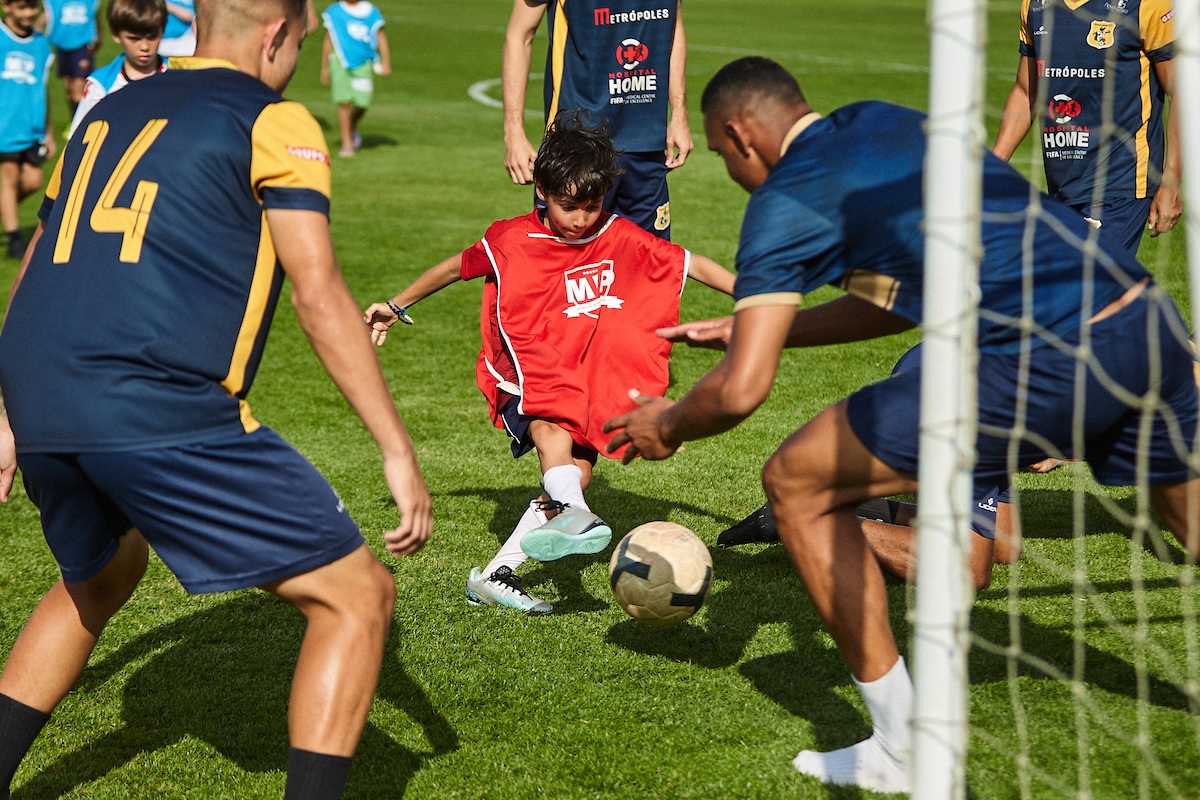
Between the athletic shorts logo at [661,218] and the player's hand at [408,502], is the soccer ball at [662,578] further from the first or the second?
the athletic shorts logo at [661,218]

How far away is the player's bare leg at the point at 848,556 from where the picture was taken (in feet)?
10.3

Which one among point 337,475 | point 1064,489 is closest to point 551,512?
point 337,475

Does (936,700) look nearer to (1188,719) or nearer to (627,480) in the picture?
(1188,719)

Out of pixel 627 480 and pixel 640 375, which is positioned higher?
pixel 640 375

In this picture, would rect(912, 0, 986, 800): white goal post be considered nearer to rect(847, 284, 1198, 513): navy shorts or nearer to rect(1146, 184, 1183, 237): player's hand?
rect(847, 284, 1198, 513): navy shorts

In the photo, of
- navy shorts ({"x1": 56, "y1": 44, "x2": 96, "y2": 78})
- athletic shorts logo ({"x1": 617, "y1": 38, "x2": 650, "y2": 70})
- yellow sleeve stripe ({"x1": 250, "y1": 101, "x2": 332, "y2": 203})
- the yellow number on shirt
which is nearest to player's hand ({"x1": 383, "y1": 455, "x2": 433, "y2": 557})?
yellow sleeve stripe ({"x1": 250, "y1": 101, "x2": 332, "y2": 203})

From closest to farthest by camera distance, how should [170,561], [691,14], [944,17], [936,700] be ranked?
[944,17] → [936,700] → [170,561] → [691,14]

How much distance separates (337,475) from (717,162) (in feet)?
31.3

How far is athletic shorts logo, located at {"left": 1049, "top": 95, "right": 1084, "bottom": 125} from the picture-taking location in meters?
5.97

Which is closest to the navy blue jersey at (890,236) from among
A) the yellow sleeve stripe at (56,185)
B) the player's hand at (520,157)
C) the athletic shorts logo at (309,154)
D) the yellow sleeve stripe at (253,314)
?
the athletic shorts logo at (309,154)

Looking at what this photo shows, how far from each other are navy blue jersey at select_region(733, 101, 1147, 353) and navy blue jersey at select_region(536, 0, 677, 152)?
3.00 metres

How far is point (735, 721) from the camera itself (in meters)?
3.73

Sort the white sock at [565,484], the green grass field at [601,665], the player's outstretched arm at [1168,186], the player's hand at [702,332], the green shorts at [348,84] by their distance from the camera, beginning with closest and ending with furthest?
the green grass field at [601,665] < the player's hand at [702,332] < the white sock at [565,484] < the player's outstretched arm at [1168,186] < the green shorts at [348,84]

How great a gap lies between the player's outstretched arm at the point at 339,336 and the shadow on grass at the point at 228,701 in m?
1.15
